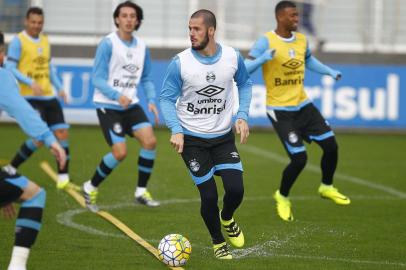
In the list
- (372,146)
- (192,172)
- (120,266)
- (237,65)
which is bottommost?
(372,146)

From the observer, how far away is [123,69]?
11.0 meters

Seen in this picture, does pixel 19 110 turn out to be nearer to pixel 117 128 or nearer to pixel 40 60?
pixel 117 128

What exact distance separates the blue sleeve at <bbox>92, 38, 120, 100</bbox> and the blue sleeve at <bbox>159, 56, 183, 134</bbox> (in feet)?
9.03

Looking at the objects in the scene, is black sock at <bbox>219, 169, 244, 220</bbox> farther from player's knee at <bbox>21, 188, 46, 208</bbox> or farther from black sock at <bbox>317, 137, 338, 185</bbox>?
black sock at <bbox>317, 137, 338, 185</bbox>

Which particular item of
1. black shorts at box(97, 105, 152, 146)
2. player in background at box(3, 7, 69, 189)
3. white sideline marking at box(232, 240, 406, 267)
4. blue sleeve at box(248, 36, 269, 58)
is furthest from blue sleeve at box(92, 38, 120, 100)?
white sideline marking at box(232, 240, 406, 267)

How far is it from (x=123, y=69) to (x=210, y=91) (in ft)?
10.7

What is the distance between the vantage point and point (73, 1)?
2331 centimetres

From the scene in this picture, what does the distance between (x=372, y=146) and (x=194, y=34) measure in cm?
1186

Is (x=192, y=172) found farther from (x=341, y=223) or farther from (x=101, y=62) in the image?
(x=101, y=62)

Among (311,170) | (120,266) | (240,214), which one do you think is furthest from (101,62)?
(311,170)

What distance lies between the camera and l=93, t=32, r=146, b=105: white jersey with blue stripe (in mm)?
10930

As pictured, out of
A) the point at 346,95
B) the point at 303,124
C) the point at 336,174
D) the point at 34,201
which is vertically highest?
the point at 34,201

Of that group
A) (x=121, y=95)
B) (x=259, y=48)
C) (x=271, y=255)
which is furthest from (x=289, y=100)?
(x=271, y=255)

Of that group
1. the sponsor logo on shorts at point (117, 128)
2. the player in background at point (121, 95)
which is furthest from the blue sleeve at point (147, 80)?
the sponsor logo on shorts at point (117, 128)
